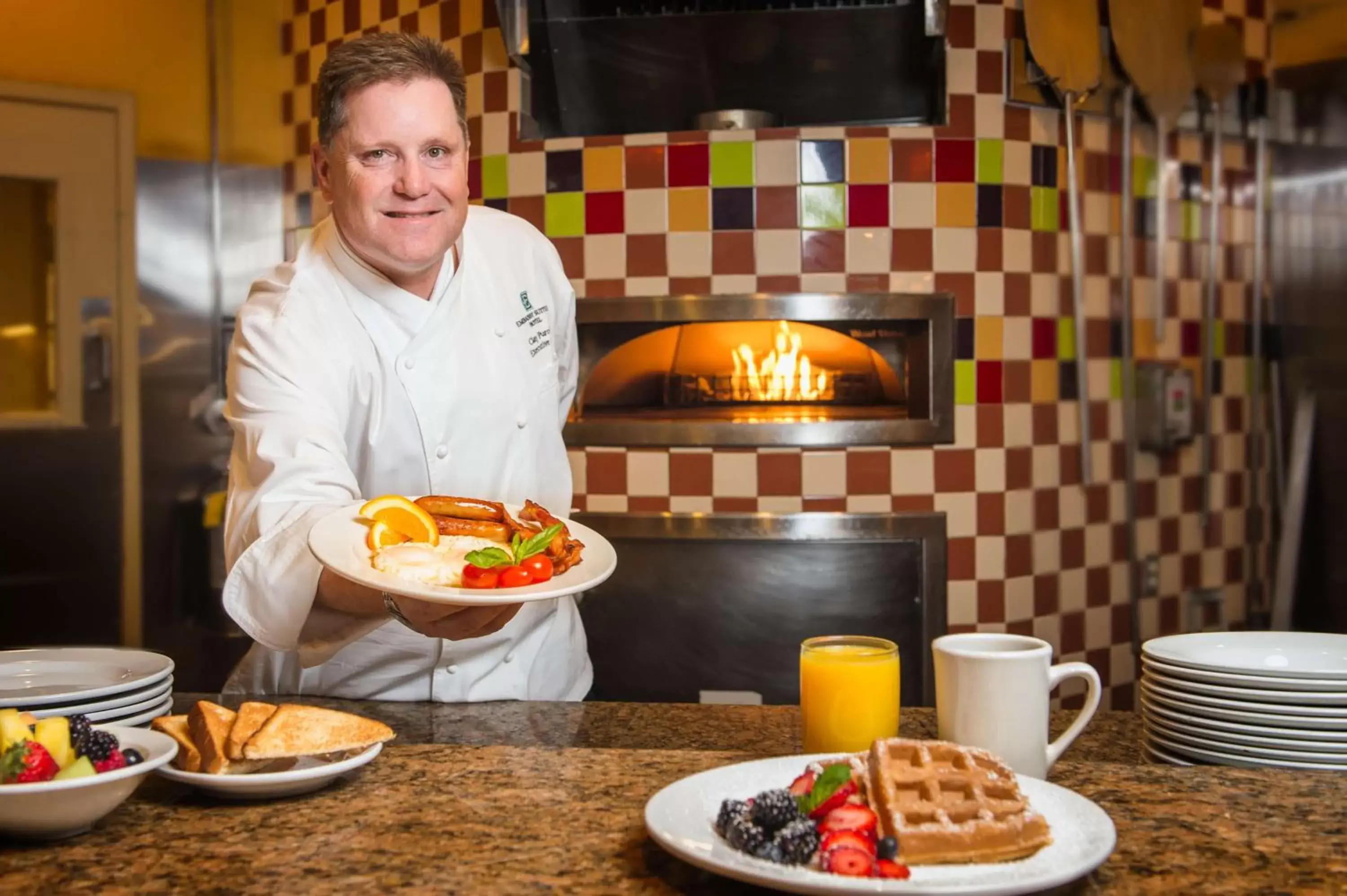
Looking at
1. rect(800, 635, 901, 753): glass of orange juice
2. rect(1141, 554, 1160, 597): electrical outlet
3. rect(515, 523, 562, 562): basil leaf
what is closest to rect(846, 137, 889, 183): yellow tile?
rect(1141, 554, 1160, 597): electrical outlet

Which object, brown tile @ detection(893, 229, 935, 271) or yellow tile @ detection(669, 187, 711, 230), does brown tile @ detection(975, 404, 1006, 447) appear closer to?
brown tile @ detection(893, 229, 935, 271)

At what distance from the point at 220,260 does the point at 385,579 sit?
278 centimetres

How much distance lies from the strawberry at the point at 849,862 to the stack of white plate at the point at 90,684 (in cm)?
78

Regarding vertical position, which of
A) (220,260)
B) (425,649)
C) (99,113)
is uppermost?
(99,113)

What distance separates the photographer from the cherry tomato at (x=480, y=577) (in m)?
1.31

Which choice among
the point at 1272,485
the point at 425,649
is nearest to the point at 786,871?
the point at 425,649

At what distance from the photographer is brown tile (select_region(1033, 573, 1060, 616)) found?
320 centimetres

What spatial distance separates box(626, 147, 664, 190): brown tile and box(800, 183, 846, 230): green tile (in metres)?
0.35

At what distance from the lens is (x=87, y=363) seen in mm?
3691

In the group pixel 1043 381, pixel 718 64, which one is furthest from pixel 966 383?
pixel 718 64

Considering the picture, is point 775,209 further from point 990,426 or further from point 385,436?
point 385,436

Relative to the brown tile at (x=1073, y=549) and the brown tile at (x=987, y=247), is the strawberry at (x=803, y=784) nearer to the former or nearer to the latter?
the brown tile at (x=987, y=247)

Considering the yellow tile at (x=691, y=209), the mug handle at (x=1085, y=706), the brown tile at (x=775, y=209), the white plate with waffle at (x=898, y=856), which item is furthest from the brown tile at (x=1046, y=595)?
A: the white plate with waffle at (x=898, y=856)

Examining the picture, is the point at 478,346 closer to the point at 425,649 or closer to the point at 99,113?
the point at 425,649
